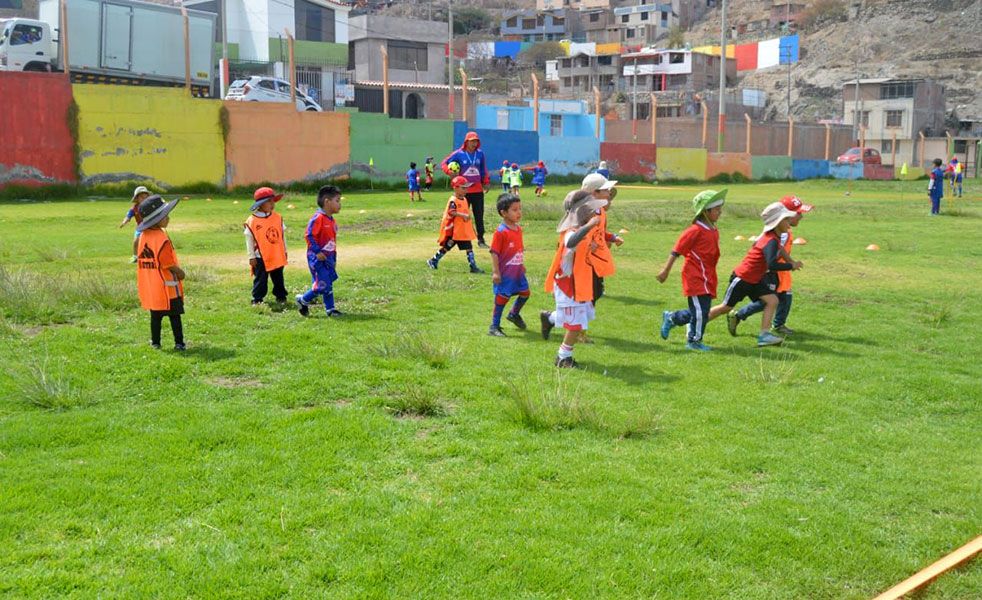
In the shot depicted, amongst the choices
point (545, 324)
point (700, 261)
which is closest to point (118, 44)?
point (545, 324)

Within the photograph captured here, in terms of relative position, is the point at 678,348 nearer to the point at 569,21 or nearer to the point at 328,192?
the point at 328,192

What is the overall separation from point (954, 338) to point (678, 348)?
118 inches

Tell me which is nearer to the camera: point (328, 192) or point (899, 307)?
point (328, 192)

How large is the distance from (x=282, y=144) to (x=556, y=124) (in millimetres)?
22376

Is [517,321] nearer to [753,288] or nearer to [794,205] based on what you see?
[753,288]

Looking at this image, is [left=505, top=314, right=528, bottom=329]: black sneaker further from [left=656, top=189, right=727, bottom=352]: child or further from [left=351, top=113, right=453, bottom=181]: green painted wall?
[left=351, top=113, right=453, bottom=181]: green painted wall

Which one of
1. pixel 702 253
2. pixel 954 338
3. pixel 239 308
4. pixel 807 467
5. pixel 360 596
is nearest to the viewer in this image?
pixel 360 596

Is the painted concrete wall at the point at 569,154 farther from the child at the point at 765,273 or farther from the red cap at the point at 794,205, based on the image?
the child at the point at 765,273

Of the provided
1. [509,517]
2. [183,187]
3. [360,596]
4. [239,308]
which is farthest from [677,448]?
[183,187]

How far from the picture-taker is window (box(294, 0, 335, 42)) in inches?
2238

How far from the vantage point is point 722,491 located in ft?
15.9

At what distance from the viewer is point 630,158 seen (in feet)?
133

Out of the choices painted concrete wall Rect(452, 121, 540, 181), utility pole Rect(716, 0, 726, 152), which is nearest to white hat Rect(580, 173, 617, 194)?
painted concrete wall Rect(452, 121, 540, 181)

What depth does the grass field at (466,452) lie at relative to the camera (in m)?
3.92
